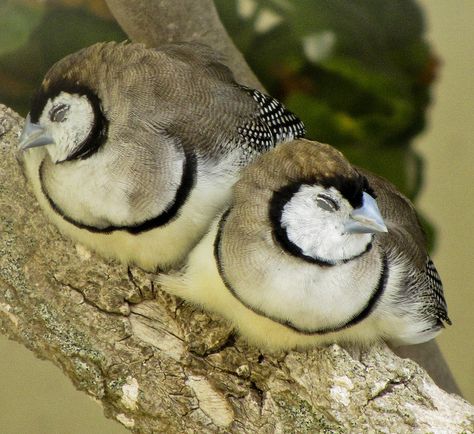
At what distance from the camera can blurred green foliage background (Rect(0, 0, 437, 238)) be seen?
2.21 metres

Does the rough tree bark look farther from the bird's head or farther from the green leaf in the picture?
the green leaf

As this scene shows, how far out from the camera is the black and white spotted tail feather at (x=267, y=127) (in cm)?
167

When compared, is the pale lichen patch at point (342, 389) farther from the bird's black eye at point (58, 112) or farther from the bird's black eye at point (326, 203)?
the bird's black eye at point (58, 112)

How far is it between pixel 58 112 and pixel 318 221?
51 cm

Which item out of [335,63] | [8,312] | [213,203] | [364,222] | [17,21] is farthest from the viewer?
[335,63]

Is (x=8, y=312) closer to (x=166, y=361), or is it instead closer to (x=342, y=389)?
(x=166, y=361)

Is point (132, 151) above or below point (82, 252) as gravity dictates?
above

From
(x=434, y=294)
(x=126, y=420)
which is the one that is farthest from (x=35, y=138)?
(x=434, y=294)

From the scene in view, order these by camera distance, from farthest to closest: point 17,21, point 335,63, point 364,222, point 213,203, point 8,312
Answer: point 335,63
point 17,21
point 8,312
point 213,203
point 364,222

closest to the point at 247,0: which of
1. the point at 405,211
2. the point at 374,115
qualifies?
the point at 374,115

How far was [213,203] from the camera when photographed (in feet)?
5.17

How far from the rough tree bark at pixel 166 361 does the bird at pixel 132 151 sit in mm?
70

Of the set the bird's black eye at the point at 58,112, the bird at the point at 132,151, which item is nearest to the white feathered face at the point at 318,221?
the bird at the point at 132,151

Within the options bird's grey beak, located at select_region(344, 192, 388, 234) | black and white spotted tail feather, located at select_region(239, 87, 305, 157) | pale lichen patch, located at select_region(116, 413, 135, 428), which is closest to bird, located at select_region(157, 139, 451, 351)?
bird's grey beak, located at select_region(344, 192, 388, 234)
